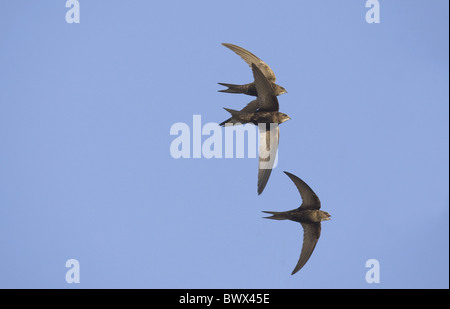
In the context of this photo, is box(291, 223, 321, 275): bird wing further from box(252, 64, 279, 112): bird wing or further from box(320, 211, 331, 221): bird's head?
box(252, 64, 279, 112): bird wing

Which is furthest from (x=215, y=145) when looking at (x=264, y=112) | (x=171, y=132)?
(x=264, y=112)

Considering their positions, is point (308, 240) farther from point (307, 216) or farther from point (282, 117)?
point (282, 117)

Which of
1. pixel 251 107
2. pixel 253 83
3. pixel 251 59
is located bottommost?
pixel 251 107

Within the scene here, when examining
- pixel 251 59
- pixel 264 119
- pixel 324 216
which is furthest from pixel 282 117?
pixel 324 216

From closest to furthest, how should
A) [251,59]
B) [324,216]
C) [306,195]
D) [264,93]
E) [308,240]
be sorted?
1. [264,93]
2. [306,195]
3. [324,216]
4. [308,240]
5. [251,59]

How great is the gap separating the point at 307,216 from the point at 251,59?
3.64 metres

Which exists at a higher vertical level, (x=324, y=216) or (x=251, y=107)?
(x=251, y=107)

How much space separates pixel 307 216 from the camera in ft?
43.2

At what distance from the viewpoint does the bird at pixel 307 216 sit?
13.0m

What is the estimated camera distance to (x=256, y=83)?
12.5 meters

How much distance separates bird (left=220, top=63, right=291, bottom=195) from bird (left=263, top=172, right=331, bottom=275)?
76cm

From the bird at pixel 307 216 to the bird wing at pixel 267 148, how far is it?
72cm

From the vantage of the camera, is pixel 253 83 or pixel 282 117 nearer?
pixel 282 117

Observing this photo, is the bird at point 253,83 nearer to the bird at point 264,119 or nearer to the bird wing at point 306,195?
the bird at point 264,119
